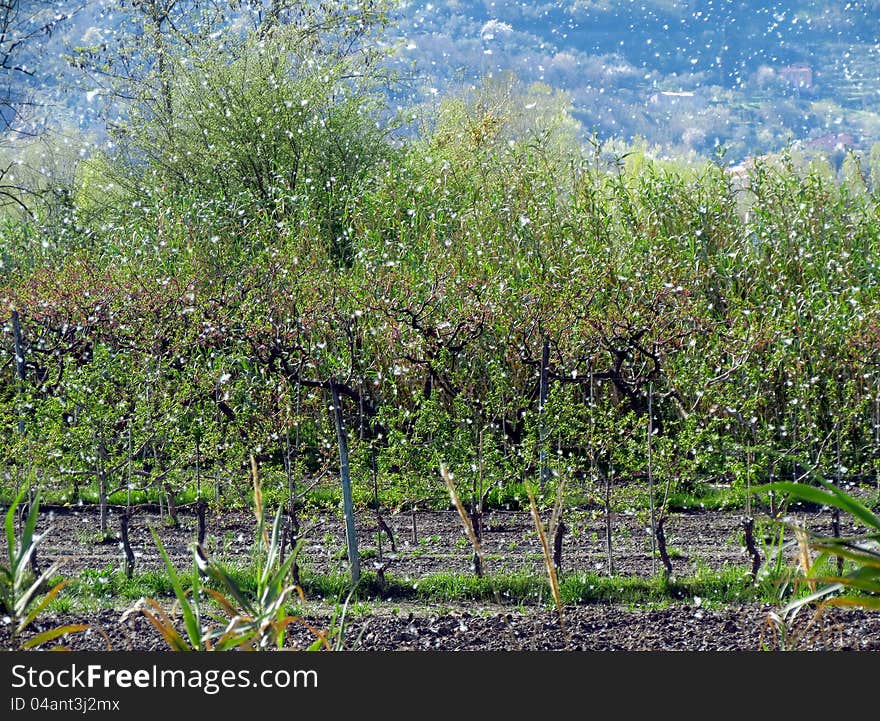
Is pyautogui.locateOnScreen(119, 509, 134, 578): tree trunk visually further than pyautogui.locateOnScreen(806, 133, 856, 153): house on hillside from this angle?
No

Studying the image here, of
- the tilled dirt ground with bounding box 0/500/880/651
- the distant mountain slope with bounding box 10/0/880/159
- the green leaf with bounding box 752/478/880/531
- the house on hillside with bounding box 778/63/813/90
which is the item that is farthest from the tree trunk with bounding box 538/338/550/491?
the house on hillside with bounding box 778/63/813/90

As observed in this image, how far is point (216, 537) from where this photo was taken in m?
6.12

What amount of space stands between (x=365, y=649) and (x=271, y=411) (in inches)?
101

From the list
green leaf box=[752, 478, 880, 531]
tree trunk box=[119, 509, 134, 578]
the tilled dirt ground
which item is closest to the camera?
green leaf box=[752, 478, 880, 531]

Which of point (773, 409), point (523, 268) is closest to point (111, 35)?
point (523, 268)

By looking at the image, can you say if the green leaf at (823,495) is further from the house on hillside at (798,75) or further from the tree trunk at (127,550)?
the house on hillside at (798,75)

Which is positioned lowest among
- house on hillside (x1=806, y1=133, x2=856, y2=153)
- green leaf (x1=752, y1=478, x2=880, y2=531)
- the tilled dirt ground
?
the tilled dirt ground

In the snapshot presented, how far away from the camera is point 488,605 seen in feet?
15.5

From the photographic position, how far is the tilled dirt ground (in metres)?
3.86

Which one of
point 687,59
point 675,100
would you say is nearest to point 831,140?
point 675,100

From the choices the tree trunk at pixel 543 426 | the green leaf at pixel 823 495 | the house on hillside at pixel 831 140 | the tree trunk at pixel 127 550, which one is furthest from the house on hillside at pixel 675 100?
the green leaf at pixel 823 495

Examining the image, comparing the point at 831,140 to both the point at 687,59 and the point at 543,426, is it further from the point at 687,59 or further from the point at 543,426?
the point at 543,426

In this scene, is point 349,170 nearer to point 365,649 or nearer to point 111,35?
point 111,35

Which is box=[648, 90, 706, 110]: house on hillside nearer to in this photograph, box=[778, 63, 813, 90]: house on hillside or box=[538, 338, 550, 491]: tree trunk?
box=[778, 63, 813, 90]: house on hillside
